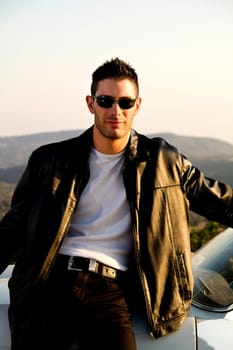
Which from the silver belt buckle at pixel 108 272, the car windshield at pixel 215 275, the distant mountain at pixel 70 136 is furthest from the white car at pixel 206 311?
the distant mountain at pixel 70 136

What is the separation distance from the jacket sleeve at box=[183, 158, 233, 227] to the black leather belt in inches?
22.2

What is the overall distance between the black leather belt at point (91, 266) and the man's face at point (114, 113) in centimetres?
63

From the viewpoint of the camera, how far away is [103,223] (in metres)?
2.49

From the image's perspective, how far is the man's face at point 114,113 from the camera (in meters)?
2.59

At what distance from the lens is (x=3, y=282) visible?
9.22 ft

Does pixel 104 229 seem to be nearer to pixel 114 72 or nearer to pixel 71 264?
pixel 71 264

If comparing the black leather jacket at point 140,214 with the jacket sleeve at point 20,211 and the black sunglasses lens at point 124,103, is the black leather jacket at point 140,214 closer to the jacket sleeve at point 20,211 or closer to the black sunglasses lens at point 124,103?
the jacket sleeve at point 20,211

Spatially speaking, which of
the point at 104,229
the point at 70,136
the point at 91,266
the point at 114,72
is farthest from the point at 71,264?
the point at 70,136

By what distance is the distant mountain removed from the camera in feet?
89.6

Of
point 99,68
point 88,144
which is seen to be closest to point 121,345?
point 88,144

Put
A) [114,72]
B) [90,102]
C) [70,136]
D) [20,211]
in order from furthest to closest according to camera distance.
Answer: [70,136] < [90,102] < [114,72] < [20,211]

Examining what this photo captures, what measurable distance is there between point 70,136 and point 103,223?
2934 centimetres

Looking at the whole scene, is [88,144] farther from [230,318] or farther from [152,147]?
[230,318]

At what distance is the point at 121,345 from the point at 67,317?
324mm
